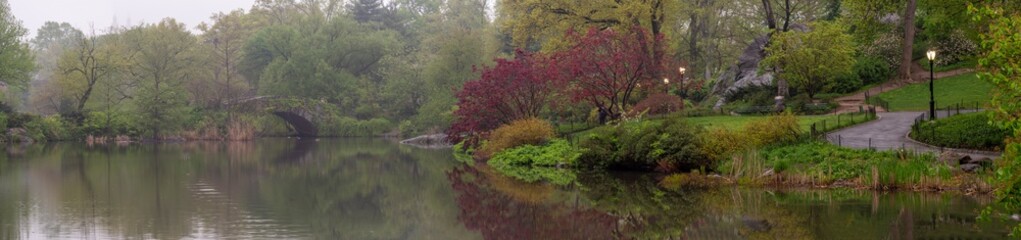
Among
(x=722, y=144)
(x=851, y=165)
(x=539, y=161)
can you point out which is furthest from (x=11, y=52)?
(x=851, y=165)

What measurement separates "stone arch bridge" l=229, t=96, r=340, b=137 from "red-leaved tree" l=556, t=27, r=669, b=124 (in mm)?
42952

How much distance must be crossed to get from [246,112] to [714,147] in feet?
206

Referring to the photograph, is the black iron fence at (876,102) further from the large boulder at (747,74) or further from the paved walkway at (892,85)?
the large boulder at (747,74)

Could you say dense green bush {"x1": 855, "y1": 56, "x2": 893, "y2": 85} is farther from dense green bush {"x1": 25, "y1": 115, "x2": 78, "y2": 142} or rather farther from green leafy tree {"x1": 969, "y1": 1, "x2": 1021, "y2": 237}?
dense green bush {"x1": 25, "y1": 115, "x2": 78, "y2": 142}

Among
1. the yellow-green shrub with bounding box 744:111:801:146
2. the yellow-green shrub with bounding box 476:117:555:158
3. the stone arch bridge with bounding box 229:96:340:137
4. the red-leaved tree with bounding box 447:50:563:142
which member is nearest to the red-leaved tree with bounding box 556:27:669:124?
the red-leaved tree with bounding box 447:50:563:142

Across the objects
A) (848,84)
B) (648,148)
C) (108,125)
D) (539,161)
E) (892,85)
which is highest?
(848,84)

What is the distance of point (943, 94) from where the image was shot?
49688 millimetres

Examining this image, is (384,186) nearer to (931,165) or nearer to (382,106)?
(931,165)

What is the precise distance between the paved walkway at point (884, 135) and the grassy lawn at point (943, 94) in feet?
16.1

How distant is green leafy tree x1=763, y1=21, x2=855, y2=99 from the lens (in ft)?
167

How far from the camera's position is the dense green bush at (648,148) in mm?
32250

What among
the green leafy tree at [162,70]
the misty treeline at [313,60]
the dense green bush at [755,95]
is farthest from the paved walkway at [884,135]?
the green leafy tree at [162,70]

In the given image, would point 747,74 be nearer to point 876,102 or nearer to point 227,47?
point 876,102

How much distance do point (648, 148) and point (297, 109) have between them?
57665 millimetres
